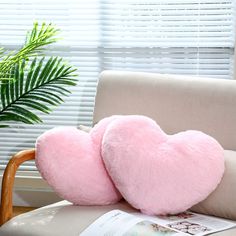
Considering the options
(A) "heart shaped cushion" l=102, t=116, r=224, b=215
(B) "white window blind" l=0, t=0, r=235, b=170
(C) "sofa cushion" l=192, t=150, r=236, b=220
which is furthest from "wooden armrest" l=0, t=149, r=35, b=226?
(B) "white window blind" l=0, t=0, r=235, b=170

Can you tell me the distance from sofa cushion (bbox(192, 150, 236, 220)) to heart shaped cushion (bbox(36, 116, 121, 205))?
1.16 ft

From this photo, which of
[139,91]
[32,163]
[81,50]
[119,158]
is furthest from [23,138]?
[119,158]

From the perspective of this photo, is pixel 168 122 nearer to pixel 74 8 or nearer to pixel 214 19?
pixel 214 19

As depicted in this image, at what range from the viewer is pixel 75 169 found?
244cm

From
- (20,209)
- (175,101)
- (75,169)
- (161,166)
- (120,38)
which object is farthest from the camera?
(20,209)

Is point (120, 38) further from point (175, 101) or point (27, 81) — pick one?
point (175, 101)

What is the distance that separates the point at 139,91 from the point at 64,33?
1.00 metres

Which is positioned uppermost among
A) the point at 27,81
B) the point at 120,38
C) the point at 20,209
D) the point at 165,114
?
the point at 120,38

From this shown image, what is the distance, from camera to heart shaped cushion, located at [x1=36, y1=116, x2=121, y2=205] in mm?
2434

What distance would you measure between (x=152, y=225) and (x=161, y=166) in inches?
8.9

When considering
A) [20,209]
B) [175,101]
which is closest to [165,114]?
[175,101]

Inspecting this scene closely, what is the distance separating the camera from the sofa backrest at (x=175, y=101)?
2.56 metres

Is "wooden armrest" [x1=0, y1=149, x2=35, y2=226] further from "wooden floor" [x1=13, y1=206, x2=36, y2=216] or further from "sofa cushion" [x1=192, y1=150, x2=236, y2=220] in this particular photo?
"wooden floor" [x1=13, y1=206, x2=36, y2=216]

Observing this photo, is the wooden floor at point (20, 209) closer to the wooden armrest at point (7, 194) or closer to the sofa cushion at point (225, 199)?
the wooden armrest at point (7, 194)
